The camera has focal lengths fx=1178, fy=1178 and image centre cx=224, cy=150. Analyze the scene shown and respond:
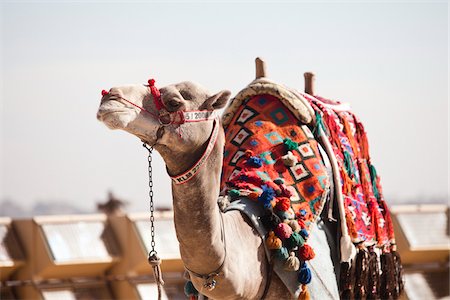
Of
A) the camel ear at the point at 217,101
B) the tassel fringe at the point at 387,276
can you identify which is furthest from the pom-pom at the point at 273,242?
the tassel fringe at the point at 387,276

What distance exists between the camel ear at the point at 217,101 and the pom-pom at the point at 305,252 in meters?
1.27

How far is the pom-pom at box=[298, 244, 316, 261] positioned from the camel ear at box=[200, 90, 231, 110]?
127 cm

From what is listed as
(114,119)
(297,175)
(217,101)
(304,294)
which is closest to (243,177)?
(297,175)

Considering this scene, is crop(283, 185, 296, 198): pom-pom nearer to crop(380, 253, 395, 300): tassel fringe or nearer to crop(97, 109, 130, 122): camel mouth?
crop(380, 253, 395, 300): tassel fringe

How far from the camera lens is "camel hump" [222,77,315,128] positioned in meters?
7.23

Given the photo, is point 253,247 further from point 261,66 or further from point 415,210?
point 415,210

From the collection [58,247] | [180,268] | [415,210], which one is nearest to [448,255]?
[415,210]

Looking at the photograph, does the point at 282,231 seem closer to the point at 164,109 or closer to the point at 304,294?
the point at 304,294

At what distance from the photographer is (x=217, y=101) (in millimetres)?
5719

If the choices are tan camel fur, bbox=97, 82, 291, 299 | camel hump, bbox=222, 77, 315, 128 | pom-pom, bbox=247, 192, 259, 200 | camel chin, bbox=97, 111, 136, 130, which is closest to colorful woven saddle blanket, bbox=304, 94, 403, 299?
camel hump, bbox=222, 77, 315, 128

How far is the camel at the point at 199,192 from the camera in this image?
545 centimetres

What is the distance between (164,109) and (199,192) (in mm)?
486

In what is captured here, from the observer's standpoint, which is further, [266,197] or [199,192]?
[266,197]

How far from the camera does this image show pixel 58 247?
33.6 ft
